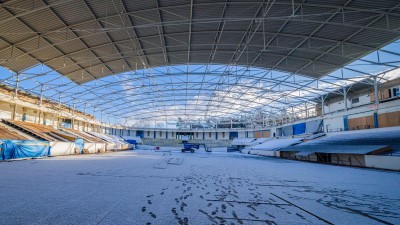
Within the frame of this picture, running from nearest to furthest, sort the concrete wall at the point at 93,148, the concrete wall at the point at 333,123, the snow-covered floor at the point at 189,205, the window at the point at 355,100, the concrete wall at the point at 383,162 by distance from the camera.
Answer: the snow-covered floor at the point at 189,205
the concrete wall at the point at 383,162
the concrete wall at the point at 333,123
the window at the point at 355,100
the concrete wall at the point at 93,148

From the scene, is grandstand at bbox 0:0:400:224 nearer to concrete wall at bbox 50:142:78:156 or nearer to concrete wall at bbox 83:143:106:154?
concrete wall at bbox 50:142:78:156

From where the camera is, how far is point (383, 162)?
14.2m

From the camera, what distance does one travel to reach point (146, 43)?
20672mm

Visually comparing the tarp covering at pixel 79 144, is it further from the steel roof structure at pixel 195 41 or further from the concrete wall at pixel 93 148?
the steel roof structure at pixel 195 41

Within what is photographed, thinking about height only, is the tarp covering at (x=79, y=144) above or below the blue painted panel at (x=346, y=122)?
below

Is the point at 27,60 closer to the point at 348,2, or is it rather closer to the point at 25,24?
the point at 25,24

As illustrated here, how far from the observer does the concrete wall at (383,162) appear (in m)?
13.3

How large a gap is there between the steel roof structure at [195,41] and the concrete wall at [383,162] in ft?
28.8

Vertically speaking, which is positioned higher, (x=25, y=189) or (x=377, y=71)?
(x=377, y=71)

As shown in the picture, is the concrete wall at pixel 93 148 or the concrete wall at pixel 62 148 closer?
the concrete wall at pixel 62 148

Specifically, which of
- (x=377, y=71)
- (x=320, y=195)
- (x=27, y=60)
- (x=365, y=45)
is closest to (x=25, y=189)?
(x=320, y=195)

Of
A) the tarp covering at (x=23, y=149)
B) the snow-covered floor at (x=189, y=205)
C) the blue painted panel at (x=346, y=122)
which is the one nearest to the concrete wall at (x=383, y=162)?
the snow-covered floor at (x=189, y=205)

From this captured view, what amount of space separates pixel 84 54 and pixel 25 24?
5.79m

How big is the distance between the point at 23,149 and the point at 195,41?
18.3 m
